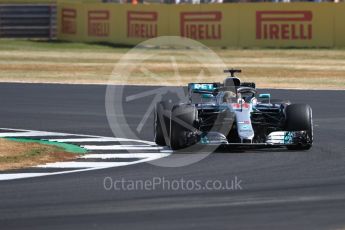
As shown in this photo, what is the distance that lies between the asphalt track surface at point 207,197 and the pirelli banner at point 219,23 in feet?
68.0

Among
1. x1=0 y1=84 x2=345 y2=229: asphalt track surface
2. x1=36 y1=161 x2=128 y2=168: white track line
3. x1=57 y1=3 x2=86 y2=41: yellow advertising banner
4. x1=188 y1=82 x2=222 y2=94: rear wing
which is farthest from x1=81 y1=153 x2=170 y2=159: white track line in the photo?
x1=57 y1=3 x2=86 y2=41: yellow advertising banner

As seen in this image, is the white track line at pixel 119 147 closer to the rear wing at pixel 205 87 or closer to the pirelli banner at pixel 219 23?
the rear wing at pixel 205 87

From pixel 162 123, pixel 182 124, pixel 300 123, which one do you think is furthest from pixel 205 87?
pixel 300 123

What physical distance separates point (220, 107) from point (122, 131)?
3381 mm

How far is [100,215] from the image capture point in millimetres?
10305

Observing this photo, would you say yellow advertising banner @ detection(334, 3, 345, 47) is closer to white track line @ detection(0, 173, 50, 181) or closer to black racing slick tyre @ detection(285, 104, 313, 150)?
black racing slick tyre @ detection(285, 104, 313, 150)

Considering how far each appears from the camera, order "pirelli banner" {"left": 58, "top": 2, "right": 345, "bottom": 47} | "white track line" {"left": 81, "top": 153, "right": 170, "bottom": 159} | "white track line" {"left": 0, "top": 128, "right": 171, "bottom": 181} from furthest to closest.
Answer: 1. "pirelli banner" {"left": 58, "top": 2, "right": 345, "bottom": 47}
2. "white track line" {"left": 81, "top": 153, "right": 170, "bottom": 159}
3. "white track line" {"left": 0, "top": 128, "right": 171, "bottom": 181}

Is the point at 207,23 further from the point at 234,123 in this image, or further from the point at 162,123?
the point at 234,123

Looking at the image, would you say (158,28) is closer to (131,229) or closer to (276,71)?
(276,71)

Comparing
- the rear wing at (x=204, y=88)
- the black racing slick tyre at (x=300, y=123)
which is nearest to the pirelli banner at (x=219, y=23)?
the rear wing at (x=204, y=88)

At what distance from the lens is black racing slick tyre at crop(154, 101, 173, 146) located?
15.8 meters

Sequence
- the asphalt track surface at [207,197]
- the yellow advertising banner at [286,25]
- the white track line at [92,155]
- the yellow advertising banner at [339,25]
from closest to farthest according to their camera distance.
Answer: the asphalt track surface at [207,197], the white track line at [92,155], the yellow advertising banner at [339,25], the yellow advertising banner at [286,25]

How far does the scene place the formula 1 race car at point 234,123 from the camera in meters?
15.4

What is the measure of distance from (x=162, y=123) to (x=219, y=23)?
24176 millimetres
